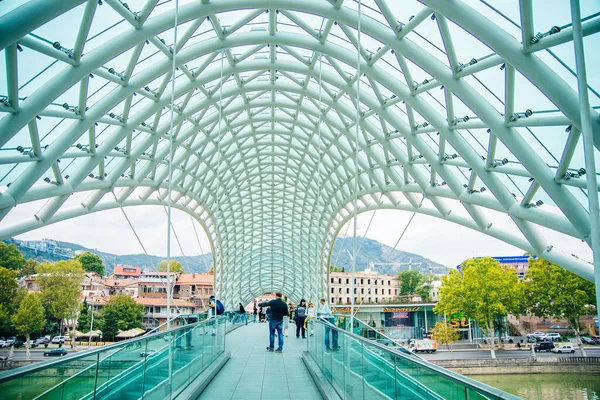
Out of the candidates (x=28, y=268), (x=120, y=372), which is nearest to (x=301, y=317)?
(x=120, y=372)

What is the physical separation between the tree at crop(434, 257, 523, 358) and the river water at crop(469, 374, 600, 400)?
1177 centimetres

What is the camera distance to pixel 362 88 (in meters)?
23.9

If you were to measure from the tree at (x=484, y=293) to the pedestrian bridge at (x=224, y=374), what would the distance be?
135 ft

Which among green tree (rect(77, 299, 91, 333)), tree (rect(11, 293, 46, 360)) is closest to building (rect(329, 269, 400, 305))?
green tree (rect(77, 299, 91, 333))

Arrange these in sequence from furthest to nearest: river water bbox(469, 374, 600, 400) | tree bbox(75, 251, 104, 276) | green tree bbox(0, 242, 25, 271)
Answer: tree bbox(75, 251, 104, 276)
green tree bbox(0, 242, 25, 271)
river water bbox(469, 374, 600, 400)

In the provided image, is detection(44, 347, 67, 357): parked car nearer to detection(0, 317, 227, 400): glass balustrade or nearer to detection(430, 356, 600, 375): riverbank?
detection(430, 356, 600, 375): riverbank

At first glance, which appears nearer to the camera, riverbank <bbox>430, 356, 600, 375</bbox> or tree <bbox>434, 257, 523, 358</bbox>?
riverbank <bbox>430, 356, 600, 375</bbox>

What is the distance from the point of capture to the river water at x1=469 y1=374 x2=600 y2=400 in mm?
32719

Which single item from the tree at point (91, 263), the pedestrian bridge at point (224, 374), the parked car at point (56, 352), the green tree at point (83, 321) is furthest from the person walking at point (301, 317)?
the tree at point (91, 263)

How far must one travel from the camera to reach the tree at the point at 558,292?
4488 cm

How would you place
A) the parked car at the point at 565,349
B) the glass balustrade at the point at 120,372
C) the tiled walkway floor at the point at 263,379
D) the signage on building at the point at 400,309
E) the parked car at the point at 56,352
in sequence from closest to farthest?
the glass balustrade at the point at 120,372 < the tiled walkway floor at the point at 263,379 < the parked car at the point at 56,352 < the parked car at the point at 565,349 < the signage on building at the point at 400,309

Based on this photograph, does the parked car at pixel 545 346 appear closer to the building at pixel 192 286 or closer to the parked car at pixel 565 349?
the parked car at pixel 565 349

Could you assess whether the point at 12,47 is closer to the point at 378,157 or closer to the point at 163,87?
the point at 163,87

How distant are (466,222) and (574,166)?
9707mm
